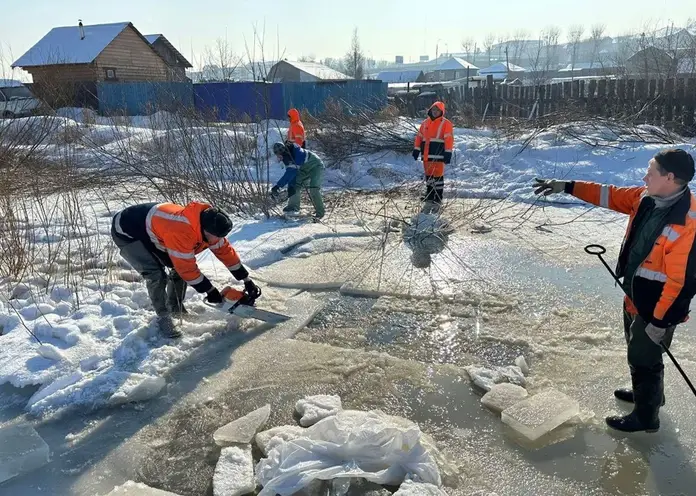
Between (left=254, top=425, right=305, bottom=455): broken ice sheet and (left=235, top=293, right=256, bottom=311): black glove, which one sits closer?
(left=254, top=425, right=305, bottom=455): broken ice sheet

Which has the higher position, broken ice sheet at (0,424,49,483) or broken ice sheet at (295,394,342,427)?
broken ice sheet at (295,394,342,427)

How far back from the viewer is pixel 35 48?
112 ft

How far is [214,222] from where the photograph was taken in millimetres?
3732

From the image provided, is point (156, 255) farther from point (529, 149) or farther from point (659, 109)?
point (659, 109)

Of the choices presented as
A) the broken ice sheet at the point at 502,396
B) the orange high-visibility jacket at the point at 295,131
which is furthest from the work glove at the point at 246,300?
the orange high-visibility jacket at the point at 295,131

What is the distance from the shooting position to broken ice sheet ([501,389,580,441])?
296 centimetres

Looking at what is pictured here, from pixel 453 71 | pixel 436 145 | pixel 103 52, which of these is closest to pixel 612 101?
pixel 436 145

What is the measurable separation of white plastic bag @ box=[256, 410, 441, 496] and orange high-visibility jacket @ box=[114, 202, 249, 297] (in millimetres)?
1602

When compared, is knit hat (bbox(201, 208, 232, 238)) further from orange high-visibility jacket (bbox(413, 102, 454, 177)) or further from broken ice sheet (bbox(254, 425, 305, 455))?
orange high-visibility jacket (bbox(413, 102, 454, 177))

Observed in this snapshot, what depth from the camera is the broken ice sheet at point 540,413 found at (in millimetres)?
2959

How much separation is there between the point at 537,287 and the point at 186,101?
7387 millimetres

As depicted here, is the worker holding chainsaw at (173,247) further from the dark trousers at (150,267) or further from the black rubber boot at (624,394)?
the black rubber boot at (624,394)

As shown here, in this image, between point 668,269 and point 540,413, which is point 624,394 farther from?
point 668,269

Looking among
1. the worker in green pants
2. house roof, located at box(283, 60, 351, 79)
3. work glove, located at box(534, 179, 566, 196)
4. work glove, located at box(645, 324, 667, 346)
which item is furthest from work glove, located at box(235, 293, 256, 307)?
house roof, located at box(283, 60, 351, 79)
